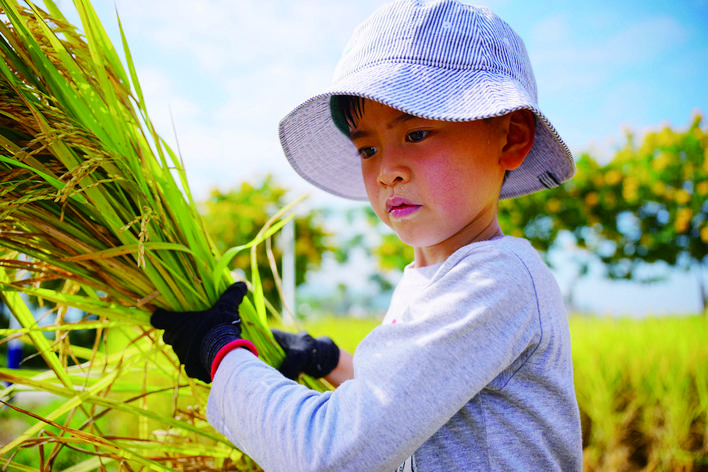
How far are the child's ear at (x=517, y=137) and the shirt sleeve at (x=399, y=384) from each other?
369mm

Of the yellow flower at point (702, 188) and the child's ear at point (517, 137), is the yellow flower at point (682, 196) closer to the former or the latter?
the yellow flower at point (702, 188)

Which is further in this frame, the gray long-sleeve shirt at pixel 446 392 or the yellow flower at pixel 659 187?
the yellow flower at pixel 659 187

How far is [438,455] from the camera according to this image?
90cm

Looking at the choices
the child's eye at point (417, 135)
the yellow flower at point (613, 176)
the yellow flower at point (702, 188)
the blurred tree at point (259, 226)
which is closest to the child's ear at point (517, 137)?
the child's eye at point (417, 135)

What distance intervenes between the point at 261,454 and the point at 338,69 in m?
0.84

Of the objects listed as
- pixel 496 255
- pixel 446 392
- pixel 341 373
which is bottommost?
pixel 341 373

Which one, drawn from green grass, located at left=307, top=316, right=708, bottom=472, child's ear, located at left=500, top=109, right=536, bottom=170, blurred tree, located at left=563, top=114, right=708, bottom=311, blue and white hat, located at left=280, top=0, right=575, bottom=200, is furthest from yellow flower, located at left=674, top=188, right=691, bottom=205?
child's ear, located at left=500, top=109, right=536, bottom=170

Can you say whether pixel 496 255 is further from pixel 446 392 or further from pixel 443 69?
pixel 443 69

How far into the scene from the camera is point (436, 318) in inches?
31.1

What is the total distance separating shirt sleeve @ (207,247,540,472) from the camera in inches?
28.9

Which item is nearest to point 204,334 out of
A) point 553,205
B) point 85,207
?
point 85,207

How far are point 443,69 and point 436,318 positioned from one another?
1.71ft

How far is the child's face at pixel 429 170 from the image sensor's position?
1009 mm

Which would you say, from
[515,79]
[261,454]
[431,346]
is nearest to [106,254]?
[261,454]
